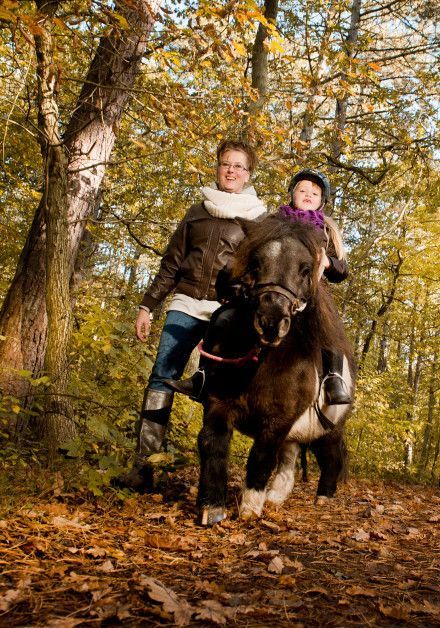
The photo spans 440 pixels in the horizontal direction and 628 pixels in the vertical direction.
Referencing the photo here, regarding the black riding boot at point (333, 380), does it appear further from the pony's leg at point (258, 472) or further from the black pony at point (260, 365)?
the pony's leg at point (258, 472)

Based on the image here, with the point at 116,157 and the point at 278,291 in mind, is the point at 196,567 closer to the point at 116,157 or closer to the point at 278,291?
the point at 278,291

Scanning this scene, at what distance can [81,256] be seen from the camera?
28.7 ft

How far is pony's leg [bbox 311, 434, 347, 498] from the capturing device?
488 cm

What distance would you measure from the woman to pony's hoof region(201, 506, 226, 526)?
76 cm

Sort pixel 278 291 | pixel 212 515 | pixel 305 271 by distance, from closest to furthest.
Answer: pixel 278 291
pixel 305 271
pixel 212 515

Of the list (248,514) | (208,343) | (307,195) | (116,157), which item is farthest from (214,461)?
(116,157)

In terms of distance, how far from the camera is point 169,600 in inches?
80.4

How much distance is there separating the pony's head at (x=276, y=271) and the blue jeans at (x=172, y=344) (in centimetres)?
92

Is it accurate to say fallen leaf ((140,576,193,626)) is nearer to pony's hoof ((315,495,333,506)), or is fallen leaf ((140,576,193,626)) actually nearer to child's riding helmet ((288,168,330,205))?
pony's hoof ((315,495,333,506))

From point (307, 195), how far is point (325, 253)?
867mm

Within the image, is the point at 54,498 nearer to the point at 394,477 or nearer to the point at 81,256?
the point at 81,256

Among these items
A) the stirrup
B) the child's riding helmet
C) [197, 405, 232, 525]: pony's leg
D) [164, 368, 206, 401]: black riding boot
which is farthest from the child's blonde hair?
[197, 405, 232, 525]: pony's leg

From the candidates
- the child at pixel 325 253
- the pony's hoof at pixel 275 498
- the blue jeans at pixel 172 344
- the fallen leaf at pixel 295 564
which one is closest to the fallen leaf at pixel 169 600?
the fallen leaf at pixel 295 564

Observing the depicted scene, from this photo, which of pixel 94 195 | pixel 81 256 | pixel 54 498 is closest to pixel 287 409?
pixel 54 498
